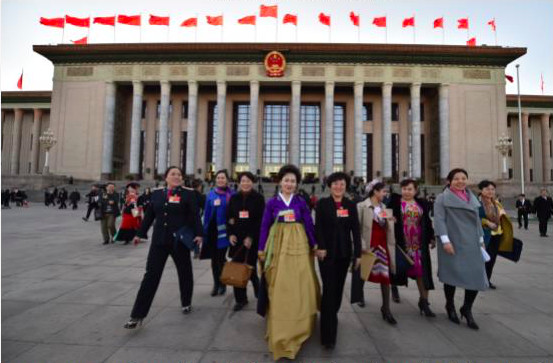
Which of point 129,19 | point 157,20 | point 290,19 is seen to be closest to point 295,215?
point 290,19

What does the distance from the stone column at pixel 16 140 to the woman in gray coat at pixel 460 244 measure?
180ft

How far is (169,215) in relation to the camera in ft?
13.7

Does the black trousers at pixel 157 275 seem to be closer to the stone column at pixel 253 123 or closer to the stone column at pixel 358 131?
the stone column at pixel 253 123

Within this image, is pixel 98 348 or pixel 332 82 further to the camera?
pixel 332 82

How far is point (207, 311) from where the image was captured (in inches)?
173

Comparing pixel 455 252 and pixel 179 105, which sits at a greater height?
pixel 179 105

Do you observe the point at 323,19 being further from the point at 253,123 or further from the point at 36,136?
the point at 36,136

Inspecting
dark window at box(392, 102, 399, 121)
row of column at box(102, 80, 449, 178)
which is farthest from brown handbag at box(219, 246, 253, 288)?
dark window at box(392, 102, 399, 121)

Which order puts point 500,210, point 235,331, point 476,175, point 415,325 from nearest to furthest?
point 235,331, point 415,325, point 500,210, point 476,175

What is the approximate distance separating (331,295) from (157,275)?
214 cm

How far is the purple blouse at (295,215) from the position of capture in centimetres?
367

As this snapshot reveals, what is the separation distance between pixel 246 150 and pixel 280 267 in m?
35.1

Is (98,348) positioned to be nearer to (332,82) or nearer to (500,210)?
(500,210)

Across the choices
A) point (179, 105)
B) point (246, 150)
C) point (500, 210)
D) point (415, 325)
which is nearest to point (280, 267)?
point (415, 325)
